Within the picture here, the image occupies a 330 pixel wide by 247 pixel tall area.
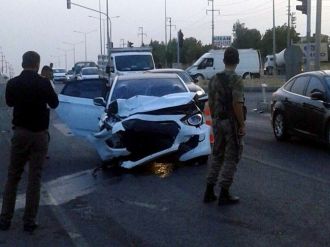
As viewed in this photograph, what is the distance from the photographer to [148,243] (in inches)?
264

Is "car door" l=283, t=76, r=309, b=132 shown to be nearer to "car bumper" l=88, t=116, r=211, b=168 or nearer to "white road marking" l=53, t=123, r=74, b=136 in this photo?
"car bumper" l=88, t=116, r=211, b=168

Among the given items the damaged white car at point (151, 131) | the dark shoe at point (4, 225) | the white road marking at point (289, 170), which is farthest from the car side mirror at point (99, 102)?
the dark shoe at point (4, 225)

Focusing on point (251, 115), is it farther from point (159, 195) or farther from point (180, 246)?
point (180, 246)

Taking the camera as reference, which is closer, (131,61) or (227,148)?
(227,148)

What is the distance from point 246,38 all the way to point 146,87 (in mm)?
104429

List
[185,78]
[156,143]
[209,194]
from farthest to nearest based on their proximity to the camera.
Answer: [185,78], [156,143], [209,194]

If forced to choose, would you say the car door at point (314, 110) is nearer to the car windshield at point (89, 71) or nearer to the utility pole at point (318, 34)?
the utility pole at point (318, 34)

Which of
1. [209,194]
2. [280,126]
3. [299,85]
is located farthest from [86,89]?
[209,194]

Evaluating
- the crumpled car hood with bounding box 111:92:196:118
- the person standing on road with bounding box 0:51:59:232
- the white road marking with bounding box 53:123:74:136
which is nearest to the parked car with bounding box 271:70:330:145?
the crumpled car hood with bounding box 111:92:196:118

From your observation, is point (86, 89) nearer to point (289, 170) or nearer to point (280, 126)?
point (280, 126)

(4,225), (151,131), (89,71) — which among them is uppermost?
(151,131)

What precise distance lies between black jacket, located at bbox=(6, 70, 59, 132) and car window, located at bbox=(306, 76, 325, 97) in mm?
6901

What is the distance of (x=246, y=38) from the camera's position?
11606 centimetres

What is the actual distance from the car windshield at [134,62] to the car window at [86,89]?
60.1 ft
